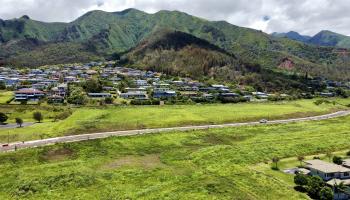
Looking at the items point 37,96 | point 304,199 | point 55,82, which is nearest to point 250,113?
point 304,199

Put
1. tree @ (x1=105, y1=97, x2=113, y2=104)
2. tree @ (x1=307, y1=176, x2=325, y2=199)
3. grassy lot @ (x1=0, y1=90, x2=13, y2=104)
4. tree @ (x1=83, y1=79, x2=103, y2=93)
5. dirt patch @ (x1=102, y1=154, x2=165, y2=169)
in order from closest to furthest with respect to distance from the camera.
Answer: tree @ (x1=307, y1=176, x2=325, y2=199) < dirt patch @ (x1=102, y1=154, x2=165, y2=169) < grassy lot @ (x1=0, y1=90, x2=13, y2=104) < tree @ (x1=105, y1=97, x2=113, y2=104) < tree @ (x1=83, y1=79, x2=103, y2=93)

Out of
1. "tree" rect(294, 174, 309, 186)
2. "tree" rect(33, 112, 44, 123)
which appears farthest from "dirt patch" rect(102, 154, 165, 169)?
"tree" rect(33, 112, 44, 123)

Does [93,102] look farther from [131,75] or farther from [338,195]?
[338,195]

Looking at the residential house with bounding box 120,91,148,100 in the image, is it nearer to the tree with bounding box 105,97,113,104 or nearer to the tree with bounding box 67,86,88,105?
the tree with bounding box 105,97,113,104

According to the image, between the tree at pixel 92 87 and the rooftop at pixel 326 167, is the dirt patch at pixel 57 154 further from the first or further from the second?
the tree at pixel 92 87

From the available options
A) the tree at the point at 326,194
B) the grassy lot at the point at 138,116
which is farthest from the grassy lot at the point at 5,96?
the tree at the point at 326,194

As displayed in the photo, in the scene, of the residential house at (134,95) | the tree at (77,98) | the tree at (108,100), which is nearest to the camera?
the tree at (77,98)

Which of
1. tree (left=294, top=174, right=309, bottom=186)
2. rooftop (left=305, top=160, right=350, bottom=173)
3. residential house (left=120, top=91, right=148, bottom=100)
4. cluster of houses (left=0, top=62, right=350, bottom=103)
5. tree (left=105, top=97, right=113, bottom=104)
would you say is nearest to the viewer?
tree (left=294, top=174, right=309, bottom=186)
